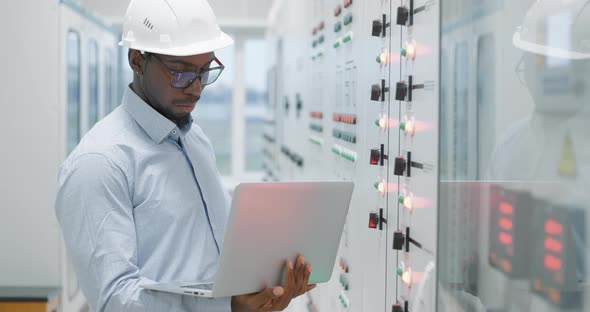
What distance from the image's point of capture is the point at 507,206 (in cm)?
136

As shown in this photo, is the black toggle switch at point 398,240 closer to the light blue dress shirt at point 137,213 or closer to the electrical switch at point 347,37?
the light blue dress shirt at point 137,213

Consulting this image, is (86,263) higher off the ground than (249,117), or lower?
lower

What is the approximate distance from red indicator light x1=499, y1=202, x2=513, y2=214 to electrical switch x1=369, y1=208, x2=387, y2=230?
39.0 inches

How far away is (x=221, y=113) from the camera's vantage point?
8.20 meters

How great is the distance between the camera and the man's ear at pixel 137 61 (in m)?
1.93

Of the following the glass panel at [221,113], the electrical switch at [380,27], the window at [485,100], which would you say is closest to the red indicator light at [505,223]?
the window at [485,100]

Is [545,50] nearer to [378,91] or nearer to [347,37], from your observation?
[378,91]

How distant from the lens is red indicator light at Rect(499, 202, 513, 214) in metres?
1.35

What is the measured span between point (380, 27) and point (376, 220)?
674 mm

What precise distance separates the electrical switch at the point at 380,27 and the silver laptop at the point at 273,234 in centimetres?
70

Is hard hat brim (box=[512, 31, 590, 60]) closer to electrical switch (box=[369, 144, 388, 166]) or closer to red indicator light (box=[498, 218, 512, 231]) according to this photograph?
red indicator light (box=[498, 218, 512, 231])

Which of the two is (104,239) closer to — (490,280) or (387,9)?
(490,280)

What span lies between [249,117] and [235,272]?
645cm

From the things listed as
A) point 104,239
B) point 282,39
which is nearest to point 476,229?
point 104,239
